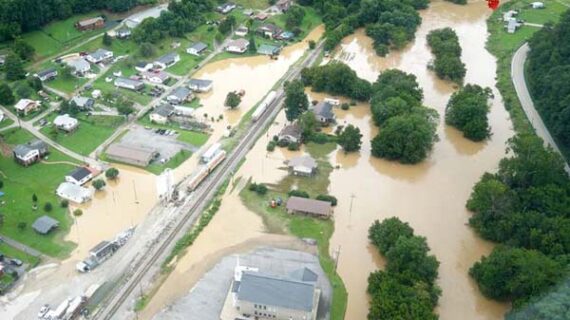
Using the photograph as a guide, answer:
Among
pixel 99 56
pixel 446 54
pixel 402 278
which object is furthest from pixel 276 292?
pixel 446 54

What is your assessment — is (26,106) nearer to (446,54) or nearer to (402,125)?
(402,125)

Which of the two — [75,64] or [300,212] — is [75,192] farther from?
[75,64]

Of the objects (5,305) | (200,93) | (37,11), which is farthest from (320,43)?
(5,305)

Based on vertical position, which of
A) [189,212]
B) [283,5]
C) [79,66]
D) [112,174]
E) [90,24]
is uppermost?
[90,24]

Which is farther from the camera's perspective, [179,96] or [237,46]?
[237,46]

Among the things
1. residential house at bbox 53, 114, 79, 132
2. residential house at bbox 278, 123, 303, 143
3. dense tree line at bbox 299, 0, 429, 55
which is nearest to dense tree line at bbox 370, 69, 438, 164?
→ residential house at bbox 278, 123, 303, 143

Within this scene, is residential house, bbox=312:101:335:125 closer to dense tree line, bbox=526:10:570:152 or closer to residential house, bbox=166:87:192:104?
residential house, bbox=166:87:192:104
